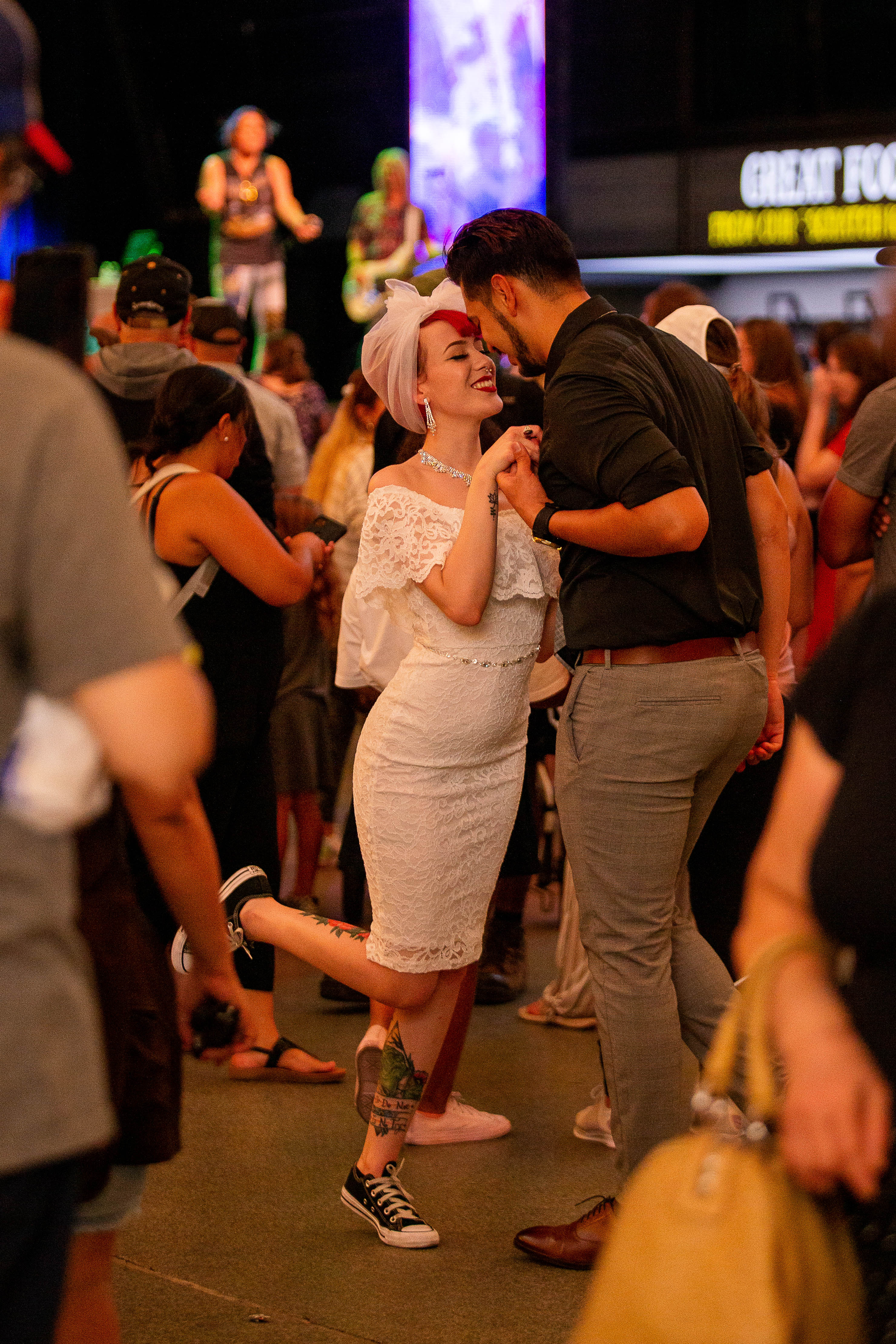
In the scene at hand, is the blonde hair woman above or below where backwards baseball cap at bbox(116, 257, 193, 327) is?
below

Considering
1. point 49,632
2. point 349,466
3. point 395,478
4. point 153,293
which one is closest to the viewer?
point 49,632

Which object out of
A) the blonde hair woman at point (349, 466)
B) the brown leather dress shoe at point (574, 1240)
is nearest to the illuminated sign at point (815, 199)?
the blonde hair woman at point (349, 466)

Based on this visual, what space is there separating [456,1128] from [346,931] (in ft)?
2.33

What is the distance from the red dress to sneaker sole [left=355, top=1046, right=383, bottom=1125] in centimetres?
229

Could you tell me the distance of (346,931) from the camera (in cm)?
312

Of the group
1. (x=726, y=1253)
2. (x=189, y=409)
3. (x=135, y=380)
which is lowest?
(x=726, y=1253)

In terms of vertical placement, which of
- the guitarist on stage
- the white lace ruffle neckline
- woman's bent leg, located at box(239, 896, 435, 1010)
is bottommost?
woman's bent leg, located at box(239, 896, 435, 1010)

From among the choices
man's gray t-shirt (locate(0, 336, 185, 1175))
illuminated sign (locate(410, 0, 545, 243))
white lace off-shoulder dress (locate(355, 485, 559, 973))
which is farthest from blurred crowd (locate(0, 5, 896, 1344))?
illuminated sign (locate(410, 0, 545, 243))

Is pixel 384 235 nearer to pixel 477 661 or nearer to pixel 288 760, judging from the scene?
pixel 288 760

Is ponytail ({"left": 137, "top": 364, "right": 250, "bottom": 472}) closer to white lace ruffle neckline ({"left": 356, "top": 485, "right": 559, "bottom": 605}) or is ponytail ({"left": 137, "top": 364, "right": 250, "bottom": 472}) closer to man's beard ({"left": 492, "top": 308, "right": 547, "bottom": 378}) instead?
white lace ruffle neckline ({"left": 356, "top": 485, "right": 559, "bottom": 605})

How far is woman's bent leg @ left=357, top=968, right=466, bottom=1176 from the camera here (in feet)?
9.77

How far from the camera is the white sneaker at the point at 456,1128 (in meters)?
3.51

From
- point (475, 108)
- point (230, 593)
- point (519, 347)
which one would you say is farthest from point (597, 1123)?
point (475, 108)

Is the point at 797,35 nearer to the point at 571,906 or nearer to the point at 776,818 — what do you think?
the point at 571,906
